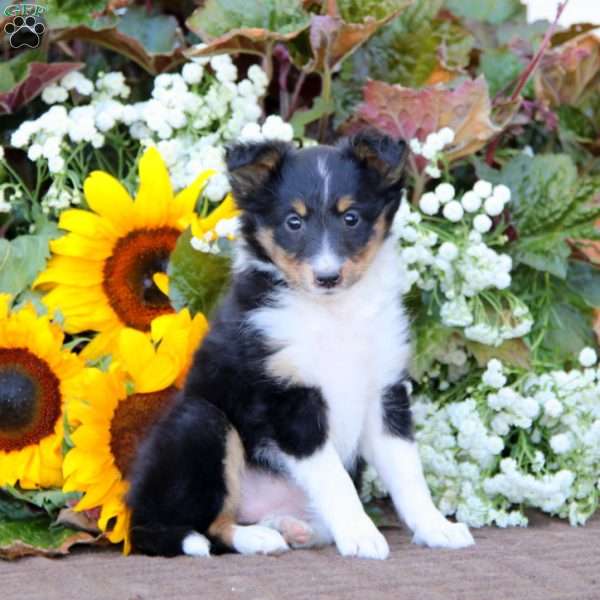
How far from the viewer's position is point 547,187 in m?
4.22

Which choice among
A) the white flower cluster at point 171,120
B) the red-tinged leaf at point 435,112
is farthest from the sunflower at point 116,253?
the red-tinged leaf at point 435,112

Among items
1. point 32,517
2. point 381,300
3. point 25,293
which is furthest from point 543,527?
point 25,293

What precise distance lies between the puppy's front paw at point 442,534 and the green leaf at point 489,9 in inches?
93.8

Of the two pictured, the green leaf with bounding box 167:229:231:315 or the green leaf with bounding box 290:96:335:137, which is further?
the green leaf with bounding box 290:96:335:137

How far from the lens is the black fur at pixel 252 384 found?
3.42 metres

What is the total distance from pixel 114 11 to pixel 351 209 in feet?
4.98

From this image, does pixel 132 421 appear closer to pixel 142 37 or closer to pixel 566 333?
pixel 566 333

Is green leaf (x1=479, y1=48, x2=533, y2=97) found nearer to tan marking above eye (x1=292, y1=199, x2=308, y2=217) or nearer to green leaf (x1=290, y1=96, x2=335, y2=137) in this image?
green leaf (x1=290, y1=96, x2=335, y2=137)

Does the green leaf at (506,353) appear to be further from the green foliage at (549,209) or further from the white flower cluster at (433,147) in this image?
the white flower cluster at (433,147)

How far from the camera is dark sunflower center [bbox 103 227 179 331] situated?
4.07 m

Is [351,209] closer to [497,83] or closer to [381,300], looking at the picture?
[381,300]

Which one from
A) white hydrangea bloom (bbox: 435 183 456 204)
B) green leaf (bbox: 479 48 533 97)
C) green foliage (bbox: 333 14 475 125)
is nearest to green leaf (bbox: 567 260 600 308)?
white hydrangea bloom (bbox: 435 183 456 204)

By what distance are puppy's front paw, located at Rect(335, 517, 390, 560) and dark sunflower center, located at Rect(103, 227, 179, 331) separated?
113 centimetres

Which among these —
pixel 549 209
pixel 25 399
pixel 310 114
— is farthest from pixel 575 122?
pixel 25 399
